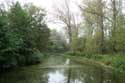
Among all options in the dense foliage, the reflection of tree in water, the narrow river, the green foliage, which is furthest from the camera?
the green foliage

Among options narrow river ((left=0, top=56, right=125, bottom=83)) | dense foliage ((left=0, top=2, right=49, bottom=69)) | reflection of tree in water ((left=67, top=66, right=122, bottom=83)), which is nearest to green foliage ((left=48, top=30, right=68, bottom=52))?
dense foliage ((left=0, top=2, right=49, bottom=69))

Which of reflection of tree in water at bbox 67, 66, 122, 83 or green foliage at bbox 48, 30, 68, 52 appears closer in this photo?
reflection of tree in water at bbox 67, 66, 122, 83

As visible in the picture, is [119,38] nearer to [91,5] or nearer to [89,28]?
[91,5]

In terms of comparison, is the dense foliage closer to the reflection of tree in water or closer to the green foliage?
the reflection of tree in water

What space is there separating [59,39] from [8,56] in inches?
2244

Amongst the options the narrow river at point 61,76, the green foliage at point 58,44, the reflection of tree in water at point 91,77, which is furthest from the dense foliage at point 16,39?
the green foliage at point 58,44

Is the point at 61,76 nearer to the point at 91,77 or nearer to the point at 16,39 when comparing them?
the point at 91,77

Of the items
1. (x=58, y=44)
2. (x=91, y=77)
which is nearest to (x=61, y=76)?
(x=91, y=77)

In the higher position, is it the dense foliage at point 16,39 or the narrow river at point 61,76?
the dense foliage at point 16,39

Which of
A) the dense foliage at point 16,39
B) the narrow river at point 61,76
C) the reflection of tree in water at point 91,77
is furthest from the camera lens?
the dense foliage at point 16,39

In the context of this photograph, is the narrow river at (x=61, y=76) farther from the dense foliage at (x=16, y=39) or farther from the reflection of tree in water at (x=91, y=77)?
the dense foliage at (x=16, y=39)

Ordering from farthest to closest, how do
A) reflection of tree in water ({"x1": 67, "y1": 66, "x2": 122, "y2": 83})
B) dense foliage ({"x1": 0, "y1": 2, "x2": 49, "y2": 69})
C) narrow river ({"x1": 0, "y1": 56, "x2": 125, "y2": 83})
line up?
1. dense foliage ({"x1": 0, "y1": 2, "x2": 49, "y2": 69})
2. narrow river ({"x1": 0, "y1": 56, "x2": 125, "y2": 83})
3. reflection of tree in water ({"x1": 67, "y1": 66, "x2": 122, "y2": 83})

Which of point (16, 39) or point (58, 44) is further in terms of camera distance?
point (58, 44)

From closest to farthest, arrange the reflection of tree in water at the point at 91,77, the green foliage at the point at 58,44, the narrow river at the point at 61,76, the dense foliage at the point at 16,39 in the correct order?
the reflection of tree in water at the point at 91,77
the narrow river at the point at 61,76
the dense foliage at the point at 16,39
the green foliage at the point at 58,44
